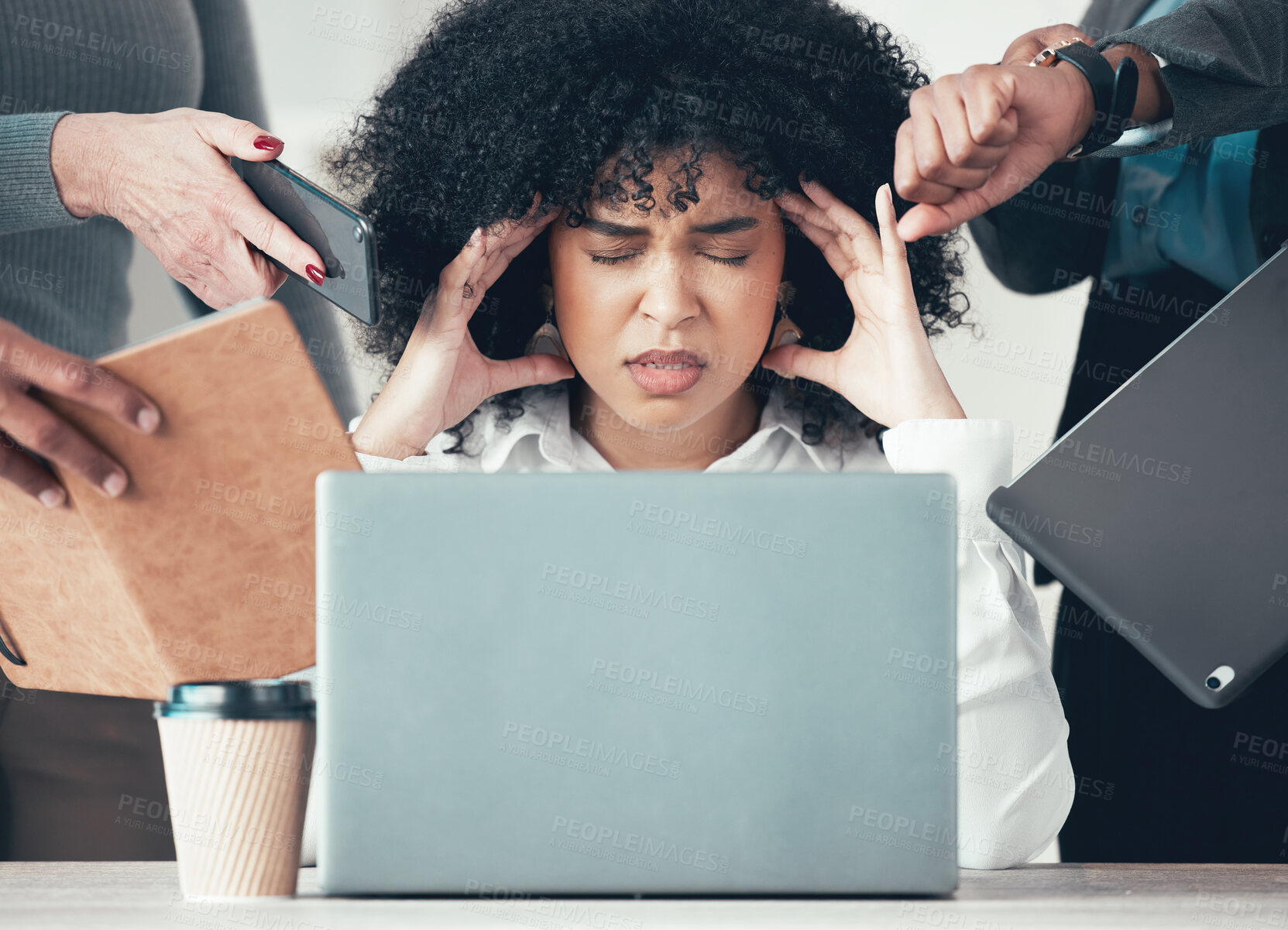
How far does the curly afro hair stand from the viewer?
119 centimetres

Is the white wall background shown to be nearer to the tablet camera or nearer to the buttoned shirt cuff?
the buttoned shirt cuff

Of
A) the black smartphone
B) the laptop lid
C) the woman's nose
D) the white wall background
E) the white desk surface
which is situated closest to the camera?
the white desk surface

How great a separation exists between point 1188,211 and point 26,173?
1422 millimetres

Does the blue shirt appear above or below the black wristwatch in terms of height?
below

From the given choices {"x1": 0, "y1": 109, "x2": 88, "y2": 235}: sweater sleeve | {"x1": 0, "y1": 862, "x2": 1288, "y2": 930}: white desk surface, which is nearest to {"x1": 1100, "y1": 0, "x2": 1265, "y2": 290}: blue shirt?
{"x1": 0, "y1": 862, "x2": 1288, "y2": 930}: white desk surface

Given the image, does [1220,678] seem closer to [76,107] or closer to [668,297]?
[668,297]

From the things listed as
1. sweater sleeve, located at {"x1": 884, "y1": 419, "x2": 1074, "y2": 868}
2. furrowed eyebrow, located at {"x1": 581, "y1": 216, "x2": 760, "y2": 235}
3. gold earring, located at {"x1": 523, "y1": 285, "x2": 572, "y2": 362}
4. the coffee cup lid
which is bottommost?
sweater sleeve, located at {"x1": 884, "y1": 419, "x2": 1074, "y2": 868}

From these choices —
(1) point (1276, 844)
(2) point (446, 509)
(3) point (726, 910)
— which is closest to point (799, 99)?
(2) point (446, 509)

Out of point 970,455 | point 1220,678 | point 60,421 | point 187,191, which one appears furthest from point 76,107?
point 1220,678

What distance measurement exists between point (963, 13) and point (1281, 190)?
928 mm

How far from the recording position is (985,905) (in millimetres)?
534

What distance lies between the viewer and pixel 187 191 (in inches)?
41.6

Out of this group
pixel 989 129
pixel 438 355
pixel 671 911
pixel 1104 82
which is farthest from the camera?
pixel 438 355

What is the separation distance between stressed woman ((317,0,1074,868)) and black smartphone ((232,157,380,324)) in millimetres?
265
